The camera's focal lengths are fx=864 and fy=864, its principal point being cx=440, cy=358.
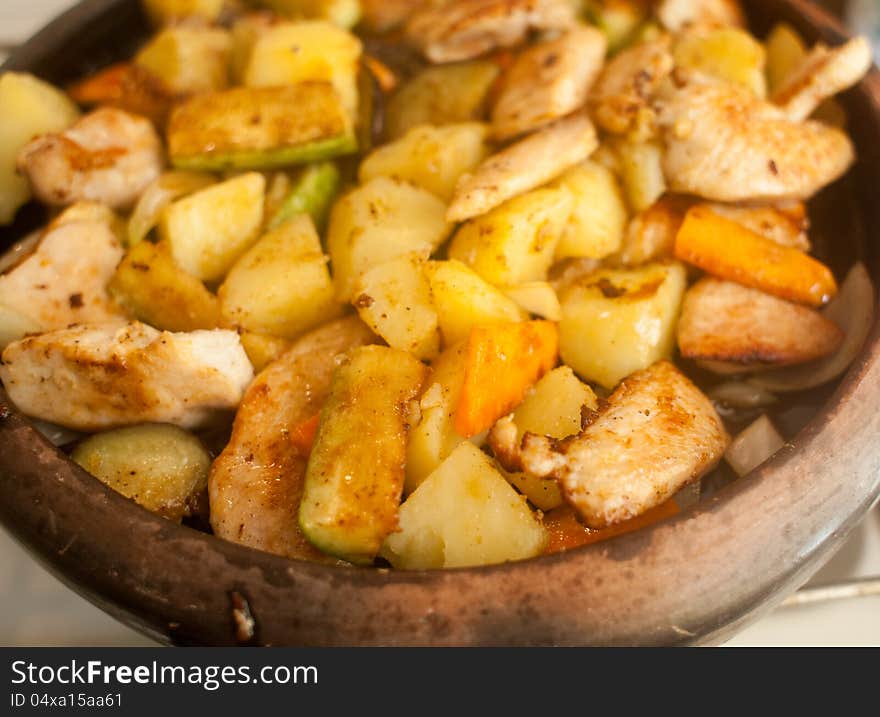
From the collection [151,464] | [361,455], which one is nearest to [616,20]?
[361,455]

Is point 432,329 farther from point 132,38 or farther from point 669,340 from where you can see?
point 132,38

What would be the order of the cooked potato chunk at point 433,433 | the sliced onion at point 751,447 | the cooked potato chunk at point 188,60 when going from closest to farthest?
the cooked potato chunk at point 433,433 → the sliced onion at point 751,447 → the cooked potato chunk at point 188,60

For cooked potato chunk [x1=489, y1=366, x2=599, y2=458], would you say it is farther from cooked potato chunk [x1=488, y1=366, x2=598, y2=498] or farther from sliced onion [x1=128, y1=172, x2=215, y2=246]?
sliced onion [x1=128, y1=172, x2=215, y2=246]

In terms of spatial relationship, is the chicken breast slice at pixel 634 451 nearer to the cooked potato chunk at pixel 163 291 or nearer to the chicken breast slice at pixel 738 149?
the chicken breast slice at pixel 738 149

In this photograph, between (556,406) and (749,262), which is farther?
(749,262)

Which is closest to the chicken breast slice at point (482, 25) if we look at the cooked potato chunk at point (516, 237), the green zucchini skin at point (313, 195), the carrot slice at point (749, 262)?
the green zucchini skin at point (313, 195)

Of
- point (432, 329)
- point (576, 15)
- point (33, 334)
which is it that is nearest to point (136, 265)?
point (33, 334)

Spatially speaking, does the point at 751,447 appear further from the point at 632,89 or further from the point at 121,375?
the point at 121,375
